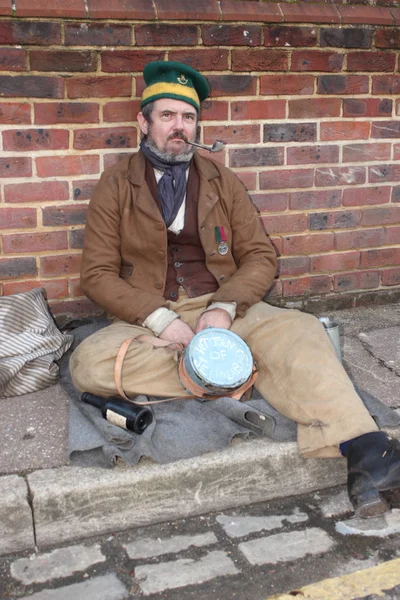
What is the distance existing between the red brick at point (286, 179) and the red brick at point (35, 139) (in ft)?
3.87

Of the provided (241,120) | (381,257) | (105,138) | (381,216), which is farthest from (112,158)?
(381,257)

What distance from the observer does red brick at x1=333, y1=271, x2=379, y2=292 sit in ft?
14.9

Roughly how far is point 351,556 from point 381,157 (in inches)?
105

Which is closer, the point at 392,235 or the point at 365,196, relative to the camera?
the point at 365,196

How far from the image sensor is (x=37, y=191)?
3.78m

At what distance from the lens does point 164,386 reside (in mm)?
3186

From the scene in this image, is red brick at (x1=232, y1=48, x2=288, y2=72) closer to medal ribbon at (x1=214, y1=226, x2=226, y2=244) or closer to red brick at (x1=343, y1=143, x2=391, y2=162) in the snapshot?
red brick at (x1=343, y1=143, x2=391, y2=162)

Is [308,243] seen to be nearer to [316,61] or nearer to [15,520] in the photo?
[316,61]

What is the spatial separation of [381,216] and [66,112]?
81.2 inches

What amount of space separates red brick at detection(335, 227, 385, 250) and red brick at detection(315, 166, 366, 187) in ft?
1.04

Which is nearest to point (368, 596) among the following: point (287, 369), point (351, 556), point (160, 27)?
point (351, 556)

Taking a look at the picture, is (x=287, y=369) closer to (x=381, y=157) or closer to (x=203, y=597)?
(x=203, y=597)

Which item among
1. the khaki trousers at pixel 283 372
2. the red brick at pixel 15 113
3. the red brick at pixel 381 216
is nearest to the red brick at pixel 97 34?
the red brick at pixel 15 113

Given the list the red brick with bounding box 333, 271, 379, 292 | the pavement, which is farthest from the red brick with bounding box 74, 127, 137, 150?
the red brick with bounding box 333, 271, 379, 292
